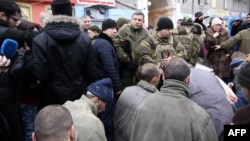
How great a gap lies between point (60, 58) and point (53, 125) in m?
1.84

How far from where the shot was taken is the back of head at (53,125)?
1919 millimetres

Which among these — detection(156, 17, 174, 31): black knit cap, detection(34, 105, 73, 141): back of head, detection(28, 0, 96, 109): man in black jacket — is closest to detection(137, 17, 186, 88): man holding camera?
detection(156, 17, 174, 31): black knit cap

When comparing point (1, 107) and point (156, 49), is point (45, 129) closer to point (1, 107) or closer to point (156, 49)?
point (1, 107)

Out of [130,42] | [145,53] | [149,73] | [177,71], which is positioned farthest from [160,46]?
[177,71]

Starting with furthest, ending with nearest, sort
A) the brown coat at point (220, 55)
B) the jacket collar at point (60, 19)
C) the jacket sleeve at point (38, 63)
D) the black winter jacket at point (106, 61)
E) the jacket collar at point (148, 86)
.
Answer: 1. the brown coat at point (220, 55)
2. the black winter jacket at point (106, 61)
3. the jacket collar at point (148, 86)
4. the jacket collar at point (60, 19)
5. the jacket sleeve at point (38, 63)

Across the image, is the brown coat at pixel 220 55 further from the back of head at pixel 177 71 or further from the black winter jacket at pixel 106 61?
the back of head at pixel 177 71

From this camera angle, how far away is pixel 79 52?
3.79m

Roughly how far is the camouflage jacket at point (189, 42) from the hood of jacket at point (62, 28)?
2928mm

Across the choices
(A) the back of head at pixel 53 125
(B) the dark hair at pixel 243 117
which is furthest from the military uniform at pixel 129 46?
(A) the back of head at pixel 53 125

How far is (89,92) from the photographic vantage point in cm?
349

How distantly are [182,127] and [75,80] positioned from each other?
1.56m

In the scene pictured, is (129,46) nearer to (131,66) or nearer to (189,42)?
(131,66)

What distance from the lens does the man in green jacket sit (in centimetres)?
259

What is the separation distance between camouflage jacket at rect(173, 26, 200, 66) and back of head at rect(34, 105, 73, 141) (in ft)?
14.8
